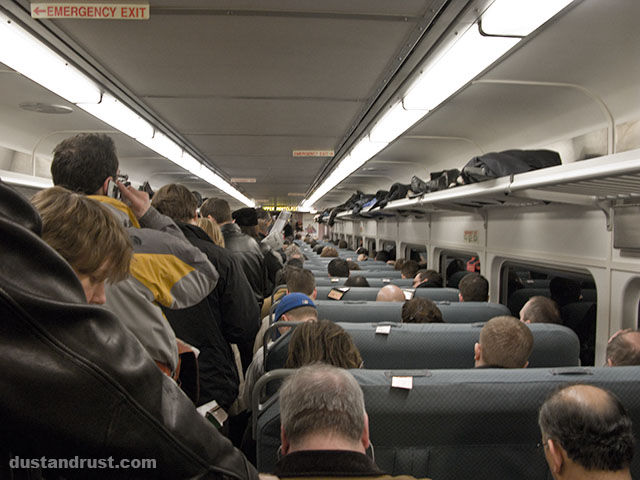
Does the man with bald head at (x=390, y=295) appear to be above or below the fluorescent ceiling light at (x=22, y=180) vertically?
below

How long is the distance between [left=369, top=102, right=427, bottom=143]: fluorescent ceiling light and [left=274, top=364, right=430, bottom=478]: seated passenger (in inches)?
110

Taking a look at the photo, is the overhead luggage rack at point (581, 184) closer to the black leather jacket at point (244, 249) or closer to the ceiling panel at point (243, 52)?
the ceiling panel at point (243, 52)

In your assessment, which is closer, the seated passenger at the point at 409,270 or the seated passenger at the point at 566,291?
the seated passenger at the point at 566,291

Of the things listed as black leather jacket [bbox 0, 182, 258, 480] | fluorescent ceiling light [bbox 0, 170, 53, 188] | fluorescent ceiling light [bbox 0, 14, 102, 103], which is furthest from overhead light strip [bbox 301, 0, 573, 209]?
fluorescent ceiling light [bbox 0, 170, 53, 188]

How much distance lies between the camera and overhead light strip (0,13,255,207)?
2.32m

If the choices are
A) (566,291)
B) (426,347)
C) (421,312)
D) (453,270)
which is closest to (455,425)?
(426,347)

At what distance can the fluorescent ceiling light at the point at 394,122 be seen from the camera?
365 cm

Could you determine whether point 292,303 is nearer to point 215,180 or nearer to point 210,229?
point 210,229

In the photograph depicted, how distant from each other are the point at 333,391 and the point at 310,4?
204 cm

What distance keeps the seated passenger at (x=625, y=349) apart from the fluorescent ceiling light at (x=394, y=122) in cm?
225

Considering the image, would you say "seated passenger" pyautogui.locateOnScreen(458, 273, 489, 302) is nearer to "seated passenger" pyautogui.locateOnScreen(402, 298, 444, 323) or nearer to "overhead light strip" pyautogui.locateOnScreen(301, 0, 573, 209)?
"seated passenger" pyautogui.locateOnScreen(402, 298, 444, 323)

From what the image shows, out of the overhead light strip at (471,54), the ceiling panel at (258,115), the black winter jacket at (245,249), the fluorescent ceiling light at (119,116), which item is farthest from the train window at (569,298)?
the fluorescent ceiling light at (119,116)

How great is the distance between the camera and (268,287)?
5742 mm

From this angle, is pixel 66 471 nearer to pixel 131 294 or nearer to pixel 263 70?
pixel 131 294
